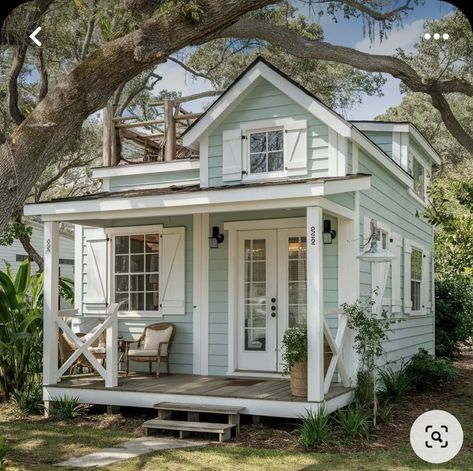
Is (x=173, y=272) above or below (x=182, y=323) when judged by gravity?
above

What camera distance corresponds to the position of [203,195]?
27.1ft

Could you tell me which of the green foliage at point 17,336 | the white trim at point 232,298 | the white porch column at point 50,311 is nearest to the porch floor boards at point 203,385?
the white porch column at point 50,311

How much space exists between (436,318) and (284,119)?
753 centimetres

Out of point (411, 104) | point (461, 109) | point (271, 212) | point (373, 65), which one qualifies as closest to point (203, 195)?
point (271, 212)

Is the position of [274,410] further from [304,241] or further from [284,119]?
[284,119]

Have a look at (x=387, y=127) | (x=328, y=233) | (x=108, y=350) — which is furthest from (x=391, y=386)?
(x=387, y=127)

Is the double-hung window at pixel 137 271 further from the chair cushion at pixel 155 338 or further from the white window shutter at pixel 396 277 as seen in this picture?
the white window shutter at pixel 396 277

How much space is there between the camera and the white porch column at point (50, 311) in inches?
352

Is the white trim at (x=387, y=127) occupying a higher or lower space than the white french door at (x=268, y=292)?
higher

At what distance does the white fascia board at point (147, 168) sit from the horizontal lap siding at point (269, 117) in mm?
733

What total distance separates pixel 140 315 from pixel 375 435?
4388mm

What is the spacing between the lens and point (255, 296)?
9.81 m

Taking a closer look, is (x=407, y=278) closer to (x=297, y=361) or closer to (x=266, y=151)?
(x=266, y=151)

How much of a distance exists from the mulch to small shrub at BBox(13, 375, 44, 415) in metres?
2.90
